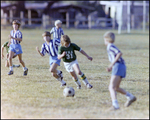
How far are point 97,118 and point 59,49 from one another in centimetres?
227

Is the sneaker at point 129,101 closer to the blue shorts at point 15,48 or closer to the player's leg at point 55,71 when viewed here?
the player's leg at point 55,71

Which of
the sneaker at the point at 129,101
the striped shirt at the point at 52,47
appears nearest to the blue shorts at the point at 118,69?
the sneaker at the point at 129,101

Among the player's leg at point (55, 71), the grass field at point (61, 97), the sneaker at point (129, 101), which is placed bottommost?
the grass field at point (61, 97)

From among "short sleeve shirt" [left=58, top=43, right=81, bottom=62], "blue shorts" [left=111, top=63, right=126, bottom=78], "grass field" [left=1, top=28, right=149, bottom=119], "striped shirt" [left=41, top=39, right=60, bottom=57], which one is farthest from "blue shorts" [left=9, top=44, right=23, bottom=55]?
"blue shorts" [left=111, top=63, right=126, bottom=78]

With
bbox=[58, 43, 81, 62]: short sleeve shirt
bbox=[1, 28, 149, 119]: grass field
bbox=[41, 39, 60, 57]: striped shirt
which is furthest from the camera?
bbox=[41, 39, 60, 57]: striped shirt

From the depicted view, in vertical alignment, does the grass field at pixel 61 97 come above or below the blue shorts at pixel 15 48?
below

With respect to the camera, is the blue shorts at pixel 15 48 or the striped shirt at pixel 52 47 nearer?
the striped shirt at pixel 52 47

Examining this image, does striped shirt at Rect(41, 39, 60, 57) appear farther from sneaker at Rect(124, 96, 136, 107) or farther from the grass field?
sneaker at Rect(124, 96, 136, 107)

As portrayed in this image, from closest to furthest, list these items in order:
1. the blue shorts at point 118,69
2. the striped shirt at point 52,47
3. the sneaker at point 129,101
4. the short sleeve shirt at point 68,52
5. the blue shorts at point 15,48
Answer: the blue shorts at point 118,69
the sneaker at point 129,101
the short sleeve shirt at point 68,52
the striped shirt at point 52,47
the blue shorts at point 15,48

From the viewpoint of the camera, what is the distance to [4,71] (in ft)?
33.7

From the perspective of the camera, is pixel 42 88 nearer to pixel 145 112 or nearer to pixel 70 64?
pixel 70 64

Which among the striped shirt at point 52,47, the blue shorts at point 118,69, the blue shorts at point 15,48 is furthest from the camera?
the blue shorts at point 15,48

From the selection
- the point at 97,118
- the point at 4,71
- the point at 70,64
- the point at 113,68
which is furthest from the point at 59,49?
the point at 4,71

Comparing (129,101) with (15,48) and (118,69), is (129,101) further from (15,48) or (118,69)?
(15,48)
